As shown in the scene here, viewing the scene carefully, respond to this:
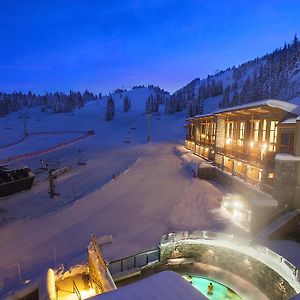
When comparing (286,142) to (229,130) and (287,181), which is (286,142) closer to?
(287,181)

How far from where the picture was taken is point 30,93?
18475cm

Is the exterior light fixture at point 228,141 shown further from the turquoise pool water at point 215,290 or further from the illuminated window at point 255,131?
the turquoise pool water at point 215,290

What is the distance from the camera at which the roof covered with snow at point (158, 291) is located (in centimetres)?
406

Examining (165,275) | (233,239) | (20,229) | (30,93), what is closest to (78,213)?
(20,229)

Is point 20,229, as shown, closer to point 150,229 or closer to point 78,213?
point 78,213

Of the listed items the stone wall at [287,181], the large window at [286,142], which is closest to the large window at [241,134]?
the large window at [286,142]

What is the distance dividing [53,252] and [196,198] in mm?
10372

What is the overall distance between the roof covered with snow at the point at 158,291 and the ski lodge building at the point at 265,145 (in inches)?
527

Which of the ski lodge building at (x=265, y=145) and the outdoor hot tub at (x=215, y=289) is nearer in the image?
the outdoor hot tub at (x=215, y=289)

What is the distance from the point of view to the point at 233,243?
1280 cm

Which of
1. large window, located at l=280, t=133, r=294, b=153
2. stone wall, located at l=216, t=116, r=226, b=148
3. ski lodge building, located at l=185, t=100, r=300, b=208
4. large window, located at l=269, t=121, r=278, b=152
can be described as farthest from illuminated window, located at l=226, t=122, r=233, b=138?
large window, located at l=280, t=133, r=294, b=153

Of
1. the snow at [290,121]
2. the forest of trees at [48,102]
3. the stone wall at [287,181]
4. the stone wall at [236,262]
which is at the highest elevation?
the forest of trees at [48,102]

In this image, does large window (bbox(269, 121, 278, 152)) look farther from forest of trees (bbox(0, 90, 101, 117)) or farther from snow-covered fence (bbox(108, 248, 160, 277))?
forest of trees (bbox(0, 90, 101, 117))

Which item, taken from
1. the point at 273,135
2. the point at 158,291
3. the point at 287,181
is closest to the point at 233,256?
the point at 287,181
